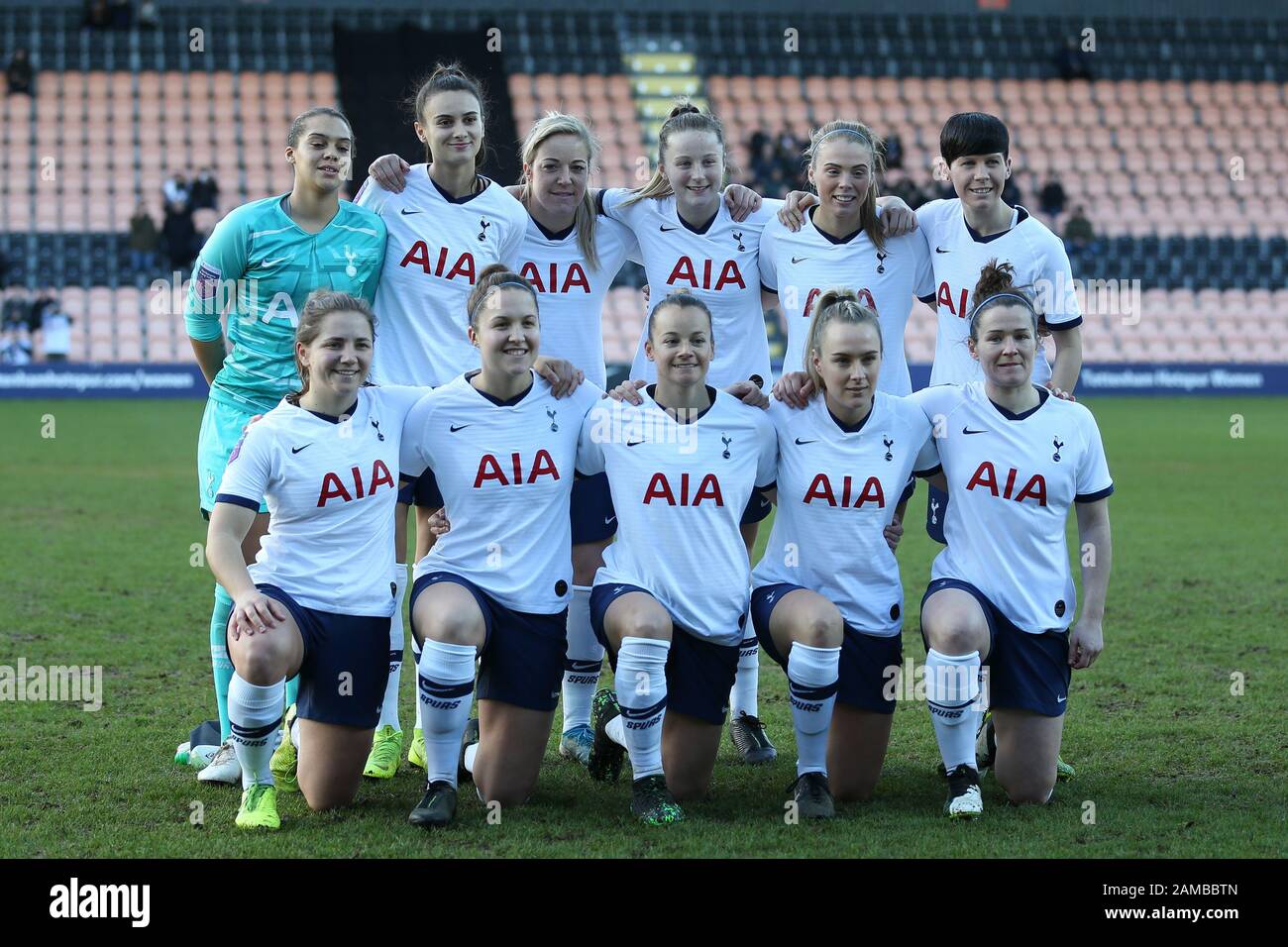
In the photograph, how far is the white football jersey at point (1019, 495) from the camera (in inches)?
171

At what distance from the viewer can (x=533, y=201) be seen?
5.06 m

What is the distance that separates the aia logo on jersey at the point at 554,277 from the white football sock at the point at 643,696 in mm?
1498

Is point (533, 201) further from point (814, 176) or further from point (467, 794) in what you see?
point (467, 794)

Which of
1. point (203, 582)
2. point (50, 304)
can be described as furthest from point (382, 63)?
point (203, 582)

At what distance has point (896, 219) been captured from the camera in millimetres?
4926

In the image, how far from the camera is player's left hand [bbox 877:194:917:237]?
16.1ft

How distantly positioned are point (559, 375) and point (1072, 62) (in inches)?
912

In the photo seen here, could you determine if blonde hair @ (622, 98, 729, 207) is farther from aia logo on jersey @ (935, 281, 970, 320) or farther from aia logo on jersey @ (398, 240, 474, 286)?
aia logo on jersey @ (935, 281, 970, 320)

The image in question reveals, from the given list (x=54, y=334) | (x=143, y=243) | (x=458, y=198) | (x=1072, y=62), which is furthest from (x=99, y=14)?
(x=458, y=198)

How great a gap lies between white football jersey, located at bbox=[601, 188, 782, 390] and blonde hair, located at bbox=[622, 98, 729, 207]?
0.04m

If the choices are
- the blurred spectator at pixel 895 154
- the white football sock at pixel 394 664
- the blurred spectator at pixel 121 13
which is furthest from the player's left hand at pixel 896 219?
the blurred spectator at pixel 121 13

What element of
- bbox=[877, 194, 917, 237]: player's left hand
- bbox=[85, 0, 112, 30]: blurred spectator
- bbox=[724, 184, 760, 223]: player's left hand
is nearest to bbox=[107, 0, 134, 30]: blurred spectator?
bbox=[85, 0, 112, 30]: blurred spectator
